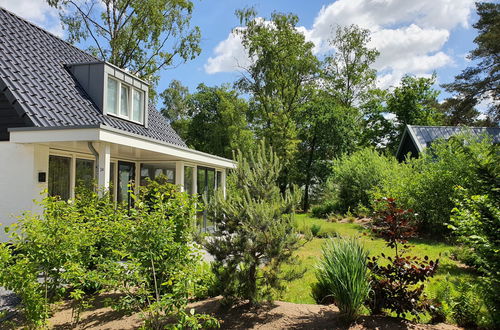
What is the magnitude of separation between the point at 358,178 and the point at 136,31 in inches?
609

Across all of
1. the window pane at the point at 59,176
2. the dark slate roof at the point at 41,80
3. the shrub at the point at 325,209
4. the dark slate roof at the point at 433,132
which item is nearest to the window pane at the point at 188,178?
the dark slate roof at the point at 41,80

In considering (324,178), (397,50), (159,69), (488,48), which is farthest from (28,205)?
(397,50)

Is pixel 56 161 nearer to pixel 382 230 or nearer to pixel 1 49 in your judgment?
pixel 1 49

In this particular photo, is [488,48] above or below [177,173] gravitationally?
above

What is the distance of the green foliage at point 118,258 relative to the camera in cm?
409

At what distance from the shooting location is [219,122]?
117ft

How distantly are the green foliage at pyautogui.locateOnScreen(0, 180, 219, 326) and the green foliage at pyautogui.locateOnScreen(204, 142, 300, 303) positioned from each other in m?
0.42

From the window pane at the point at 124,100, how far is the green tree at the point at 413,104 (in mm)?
24986

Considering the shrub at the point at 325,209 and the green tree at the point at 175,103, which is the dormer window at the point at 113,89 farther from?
the green tree at the point at 175,103

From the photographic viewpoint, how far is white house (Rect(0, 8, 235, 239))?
7.64 metres

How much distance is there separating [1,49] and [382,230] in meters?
9.49

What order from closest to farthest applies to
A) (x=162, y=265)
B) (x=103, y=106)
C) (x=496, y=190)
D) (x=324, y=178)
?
1. (x=496, y=190)
2. (x=162, y=265)
3. (x=103, y=106)
4. (x=324, y=178)

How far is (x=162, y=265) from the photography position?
14.0ft

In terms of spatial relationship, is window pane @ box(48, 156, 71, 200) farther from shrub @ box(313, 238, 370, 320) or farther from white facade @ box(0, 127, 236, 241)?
shrub @ box(313, 238, 370, 320)
